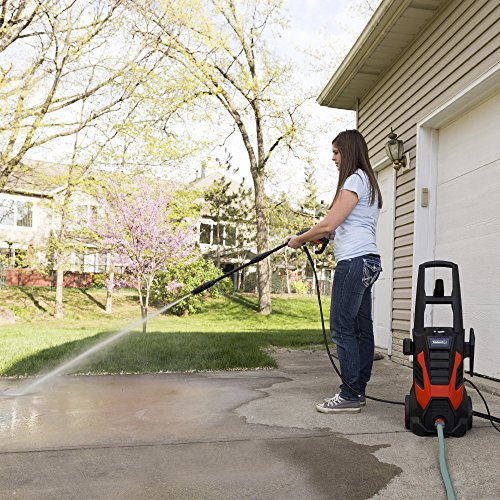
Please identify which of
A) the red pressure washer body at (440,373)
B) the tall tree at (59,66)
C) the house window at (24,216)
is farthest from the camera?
the house window at (24,216)

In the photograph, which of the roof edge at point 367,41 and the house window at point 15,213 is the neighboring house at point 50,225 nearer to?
the house window at point 15,213

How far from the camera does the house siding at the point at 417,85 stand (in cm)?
380

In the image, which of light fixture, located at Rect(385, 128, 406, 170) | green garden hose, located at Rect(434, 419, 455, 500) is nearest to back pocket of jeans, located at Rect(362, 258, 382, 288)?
green garden hose, located at Rect(434, 419, 455, 500)

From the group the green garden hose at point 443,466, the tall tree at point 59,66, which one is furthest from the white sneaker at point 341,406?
the tall tree at point 59,66

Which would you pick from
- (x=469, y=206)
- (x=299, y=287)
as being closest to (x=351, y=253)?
(x=469, y=206)

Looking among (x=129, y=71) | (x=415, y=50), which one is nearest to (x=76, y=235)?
(x=129, y=71)

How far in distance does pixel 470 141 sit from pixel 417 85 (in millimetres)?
1016

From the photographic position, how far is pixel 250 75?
16.2m

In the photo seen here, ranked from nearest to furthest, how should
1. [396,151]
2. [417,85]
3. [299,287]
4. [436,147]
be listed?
1. [436,147]
2. [417,85]
3. [396,151]
4. [299,287]

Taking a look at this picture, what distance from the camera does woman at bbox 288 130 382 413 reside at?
290 cm

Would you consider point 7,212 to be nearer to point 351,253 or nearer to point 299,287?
point 299,287

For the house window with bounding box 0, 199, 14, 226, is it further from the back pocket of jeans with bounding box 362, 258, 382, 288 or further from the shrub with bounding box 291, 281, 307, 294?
the back pocket of jeans with bounding box 362, 258, 382, 288

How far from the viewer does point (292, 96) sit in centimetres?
1598

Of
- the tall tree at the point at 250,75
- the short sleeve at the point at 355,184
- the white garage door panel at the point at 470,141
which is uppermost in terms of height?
the tall tree at the point at 250,75
